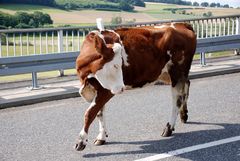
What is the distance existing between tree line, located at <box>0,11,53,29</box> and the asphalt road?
2.97 meters

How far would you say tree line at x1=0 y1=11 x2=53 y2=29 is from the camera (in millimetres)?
10523

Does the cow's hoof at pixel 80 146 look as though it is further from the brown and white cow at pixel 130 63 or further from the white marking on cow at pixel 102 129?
the white marking on cow at pixel 102 129

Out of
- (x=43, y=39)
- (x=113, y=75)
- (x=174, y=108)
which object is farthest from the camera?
(x=43, y=39)

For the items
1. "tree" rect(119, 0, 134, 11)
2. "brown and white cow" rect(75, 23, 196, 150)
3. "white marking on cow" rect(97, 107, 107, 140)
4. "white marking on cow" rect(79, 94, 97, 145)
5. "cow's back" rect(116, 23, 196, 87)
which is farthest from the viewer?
"tree" rect(119, 0, 134, 11)

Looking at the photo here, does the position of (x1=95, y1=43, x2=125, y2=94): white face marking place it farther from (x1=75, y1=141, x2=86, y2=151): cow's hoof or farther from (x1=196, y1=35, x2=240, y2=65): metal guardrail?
(x1=196, y1=35, x2=240, y2=65): metal guardrail

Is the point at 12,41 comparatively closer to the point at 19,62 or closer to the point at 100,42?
the point at 19,62

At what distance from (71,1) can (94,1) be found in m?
0.75

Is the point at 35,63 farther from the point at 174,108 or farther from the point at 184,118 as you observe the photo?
the point at 174,108

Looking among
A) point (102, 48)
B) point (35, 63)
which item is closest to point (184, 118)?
point (102, 48)

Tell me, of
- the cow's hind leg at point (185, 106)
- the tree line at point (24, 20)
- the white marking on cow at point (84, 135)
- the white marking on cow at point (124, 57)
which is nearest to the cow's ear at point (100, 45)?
the white marking on cow at point (124, 57)

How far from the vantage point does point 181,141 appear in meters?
5.95

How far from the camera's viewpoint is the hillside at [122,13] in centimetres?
1101

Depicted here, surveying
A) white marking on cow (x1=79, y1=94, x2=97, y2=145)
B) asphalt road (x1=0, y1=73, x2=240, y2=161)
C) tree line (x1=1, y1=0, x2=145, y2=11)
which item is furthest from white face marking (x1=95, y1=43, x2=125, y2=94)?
tree line (x1=1, y1=0, x2=145, y2=11)

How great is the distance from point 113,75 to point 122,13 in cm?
749
